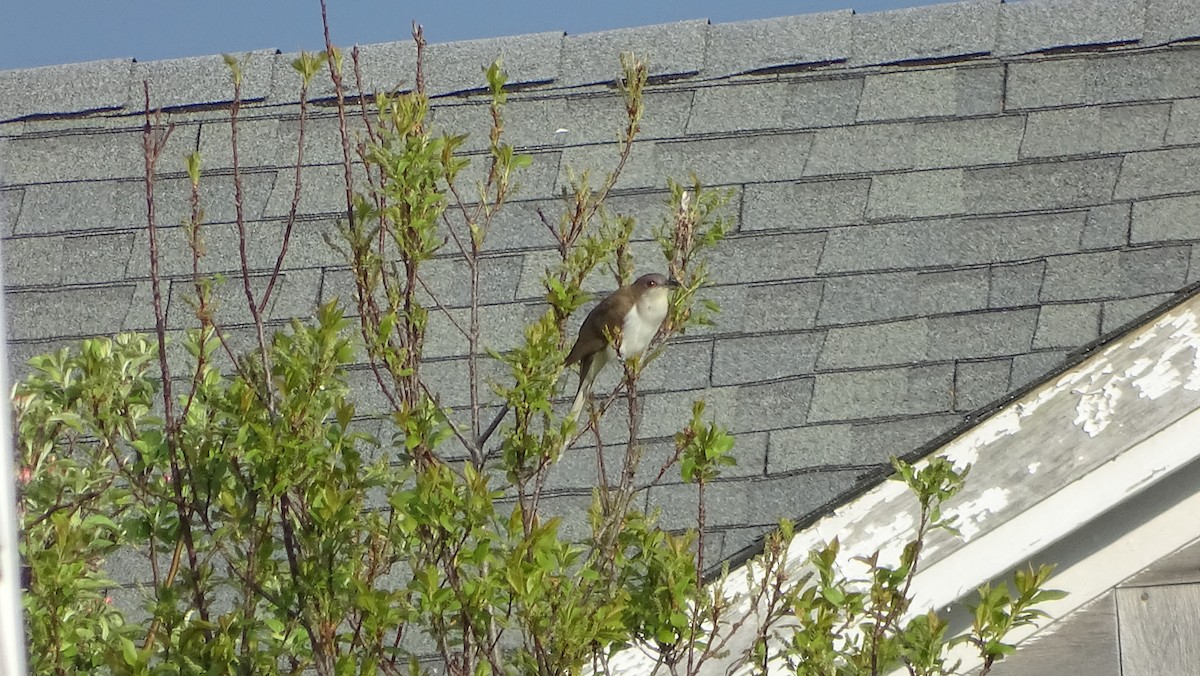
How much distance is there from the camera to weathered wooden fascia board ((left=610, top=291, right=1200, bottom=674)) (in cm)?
346

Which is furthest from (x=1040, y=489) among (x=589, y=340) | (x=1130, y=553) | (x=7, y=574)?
(x=7, y=574)

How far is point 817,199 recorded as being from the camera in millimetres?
4508

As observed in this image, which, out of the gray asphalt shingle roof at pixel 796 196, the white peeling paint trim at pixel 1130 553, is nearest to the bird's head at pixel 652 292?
the gray asphalt shingle roof at pixel 796 196

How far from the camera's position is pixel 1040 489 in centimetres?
347

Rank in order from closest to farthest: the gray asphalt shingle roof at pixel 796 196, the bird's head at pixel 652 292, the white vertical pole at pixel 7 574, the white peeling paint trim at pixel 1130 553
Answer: the white vertical pole at pixel 7 574 < the bird's head at pixel 652 292 < the white peeling paint trim at pixel 1130 553 < the gray asphalt shingle roof at pixel 796 196

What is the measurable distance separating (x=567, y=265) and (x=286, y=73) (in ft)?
8.97

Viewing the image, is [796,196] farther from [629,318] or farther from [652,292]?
[629,318]

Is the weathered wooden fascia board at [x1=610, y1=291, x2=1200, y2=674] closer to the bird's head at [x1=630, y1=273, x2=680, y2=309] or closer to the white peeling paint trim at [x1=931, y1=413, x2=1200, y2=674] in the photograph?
the white peeling paint trim at [x1=931, y1=413, x2=1200, y2=674]

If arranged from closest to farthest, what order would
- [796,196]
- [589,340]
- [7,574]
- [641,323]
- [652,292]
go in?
[7,574], [641,323], [652,292], [589,340], [796,196]

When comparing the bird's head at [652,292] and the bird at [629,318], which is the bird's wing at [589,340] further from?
the bird's head at [652,292]

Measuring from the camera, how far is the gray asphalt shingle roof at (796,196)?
154 inches

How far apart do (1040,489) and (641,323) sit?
2.99ft

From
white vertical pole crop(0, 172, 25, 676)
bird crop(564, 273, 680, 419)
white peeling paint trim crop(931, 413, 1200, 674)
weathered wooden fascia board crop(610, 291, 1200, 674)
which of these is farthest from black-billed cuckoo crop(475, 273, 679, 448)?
white vertical pole crop(0, 172, 25, 676)

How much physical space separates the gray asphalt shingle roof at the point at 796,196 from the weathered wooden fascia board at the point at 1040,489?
19cm
